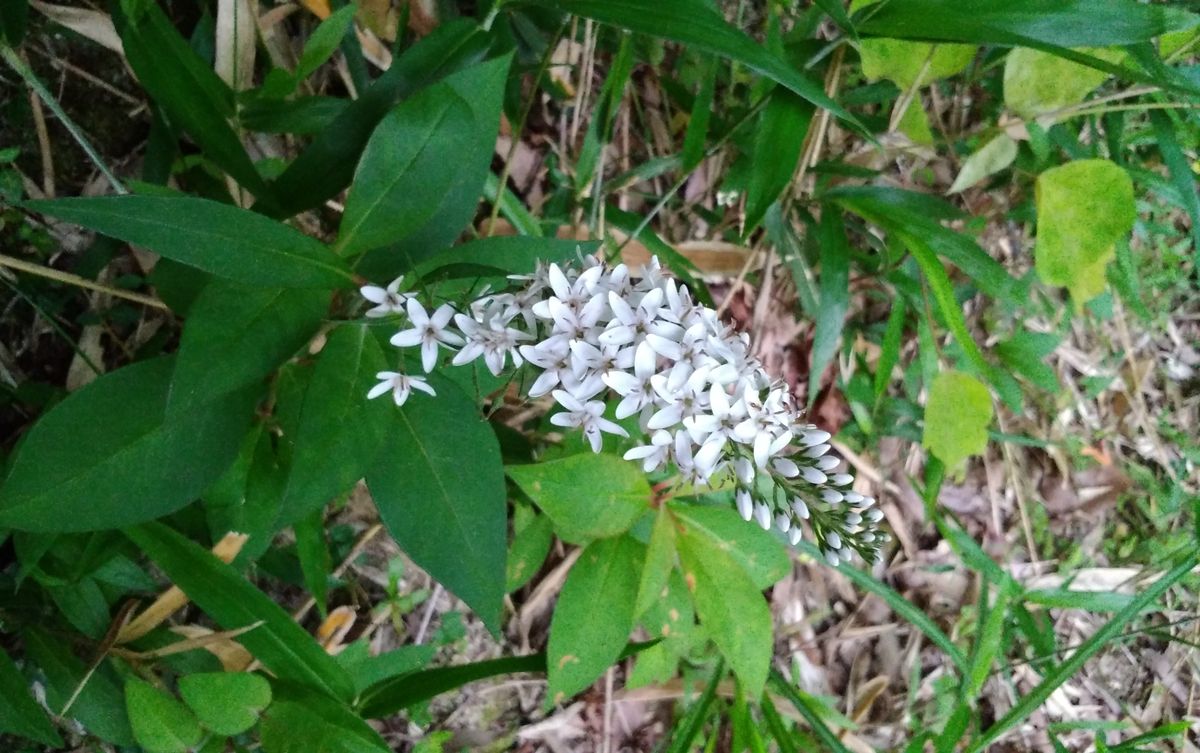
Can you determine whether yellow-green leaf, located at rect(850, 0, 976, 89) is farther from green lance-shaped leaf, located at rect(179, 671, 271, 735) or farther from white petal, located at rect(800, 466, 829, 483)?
green lance-shaped leaf, located at rect(179, 671, 271, 735)

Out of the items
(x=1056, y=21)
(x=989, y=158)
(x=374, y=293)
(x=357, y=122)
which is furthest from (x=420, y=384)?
(x=989, y=158)

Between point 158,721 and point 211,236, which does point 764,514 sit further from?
point 158,721

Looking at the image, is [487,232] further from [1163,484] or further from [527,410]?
[1163,484]

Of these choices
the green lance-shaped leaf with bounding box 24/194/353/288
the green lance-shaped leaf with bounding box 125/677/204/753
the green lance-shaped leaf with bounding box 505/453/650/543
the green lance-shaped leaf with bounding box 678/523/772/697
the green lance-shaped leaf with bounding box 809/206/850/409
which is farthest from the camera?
the green lance-shaped leaf with bounding box 809/206/850/409

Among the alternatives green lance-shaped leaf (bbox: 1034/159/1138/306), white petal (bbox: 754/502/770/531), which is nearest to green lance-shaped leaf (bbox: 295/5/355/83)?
white petal (bbox: 754/502/770/531)

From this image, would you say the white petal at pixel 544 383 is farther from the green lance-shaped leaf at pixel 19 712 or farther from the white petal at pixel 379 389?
the green lance-shaped leaf at pixel 19 712

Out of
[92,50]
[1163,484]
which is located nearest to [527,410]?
[92,50]
